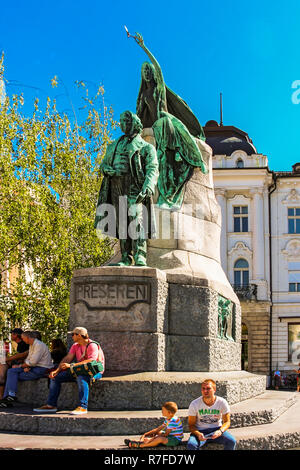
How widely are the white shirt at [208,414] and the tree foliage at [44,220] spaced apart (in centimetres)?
1178

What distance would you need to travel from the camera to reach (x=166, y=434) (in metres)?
6.09

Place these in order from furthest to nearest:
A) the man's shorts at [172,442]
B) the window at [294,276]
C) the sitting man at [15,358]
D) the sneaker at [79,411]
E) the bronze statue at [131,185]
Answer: the window at [294,276], the bronze statue at [131,185], the sitting man at [15,358], the sneaker at [79,411], the man's shorts at [172,442]

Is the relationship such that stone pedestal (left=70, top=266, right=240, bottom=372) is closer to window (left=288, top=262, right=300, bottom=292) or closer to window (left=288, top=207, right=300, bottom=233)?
window (left=288, top=262, right=300, bottom=292)

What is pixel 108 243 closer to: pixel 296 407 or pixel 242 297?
pixel 296 407

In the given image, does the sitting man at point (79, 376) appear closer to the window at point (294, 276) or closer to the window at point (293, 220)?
the window at point (294, 276)

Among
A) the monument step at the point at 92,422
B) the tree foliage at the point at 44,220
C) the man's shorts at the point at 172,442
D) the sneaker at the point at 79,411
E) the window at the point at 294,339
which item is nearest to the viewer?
the man's shorts at the point at 172,442

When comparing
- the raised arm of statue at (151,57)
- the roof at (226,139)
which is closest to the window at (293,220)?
the roof at (226,139)

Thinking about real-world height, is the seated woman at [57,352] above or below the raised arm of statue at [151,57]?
below

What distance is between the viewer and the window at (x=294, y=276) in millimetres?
36875

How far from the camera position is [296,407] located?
9.53 meters

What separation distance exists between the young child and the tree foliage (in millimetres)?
11732

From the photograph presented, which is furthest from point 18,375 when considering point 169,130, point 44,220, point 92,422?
point 44,220

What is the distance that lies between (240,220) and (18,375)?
30629 millimetres

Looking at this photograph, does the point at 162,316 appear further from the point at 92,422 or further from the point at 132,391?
the point at 92,422
